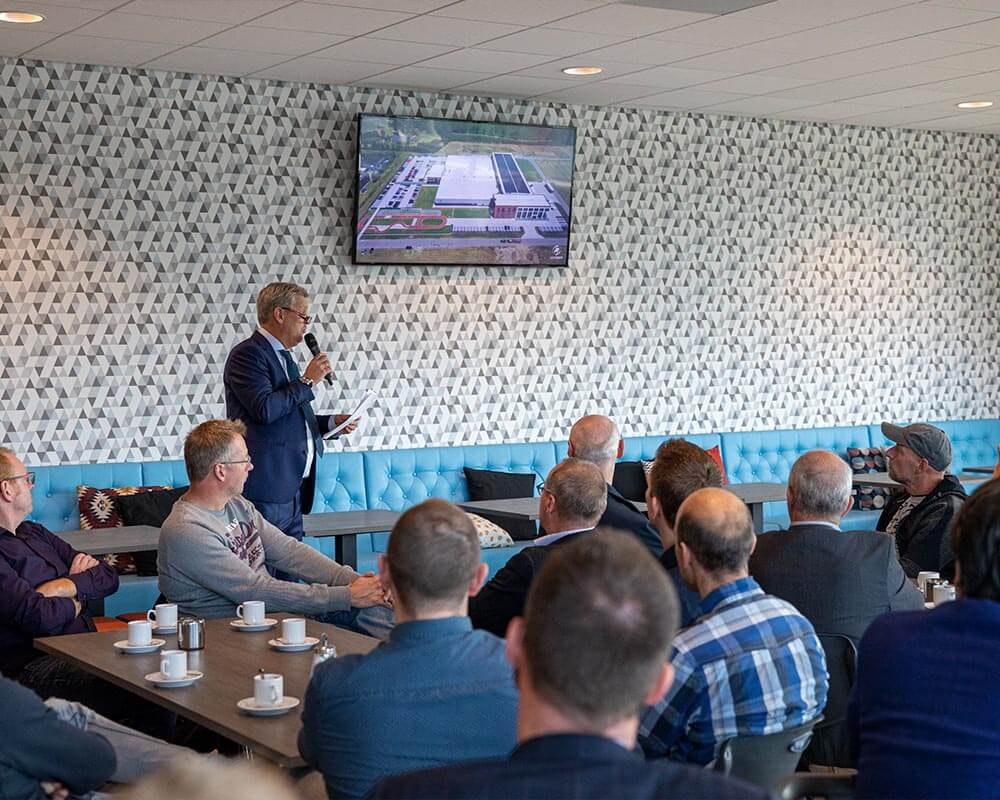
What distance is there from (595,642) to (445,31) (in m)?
5.35

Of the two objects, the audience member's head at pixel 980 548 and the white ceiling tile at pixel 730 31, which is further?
the white ceiling tile at pixel 730 31

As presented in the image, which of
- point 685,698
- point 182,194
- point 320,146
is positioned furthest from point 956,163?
point 685,698

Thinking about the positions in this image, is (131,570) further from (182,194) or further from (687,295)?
(687,295)

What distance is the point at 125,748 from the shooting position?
342 cm

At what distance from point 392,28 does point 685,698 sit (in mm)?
4232

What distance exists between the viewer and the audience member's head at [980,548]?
8.17 feet

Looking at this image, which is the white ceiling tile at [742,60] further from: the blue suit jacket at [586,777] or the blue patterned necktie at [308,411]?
the blue suit jacket at [586,777]

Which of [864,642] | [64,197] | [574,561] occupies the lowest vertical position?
[864,642]

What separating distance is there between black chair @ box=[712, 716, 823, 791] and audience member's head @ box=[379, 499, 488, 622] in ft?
2.34

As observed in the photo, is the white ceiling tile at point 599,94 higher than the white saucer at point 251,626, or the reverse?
the white ceiling tile at point 599,94

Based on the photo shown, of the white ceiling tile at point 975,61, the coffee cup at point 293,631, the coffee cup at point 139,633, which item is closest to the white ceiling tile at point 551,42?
the white ceiling tile at point 975,61

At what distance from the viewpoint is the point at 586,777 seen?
1.58 metres

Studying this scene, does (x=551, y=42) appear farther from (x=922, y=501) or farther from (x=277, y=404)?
(x=922, y=501)

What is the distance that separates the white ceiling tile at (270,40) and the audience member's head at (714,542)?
13.1 ft
